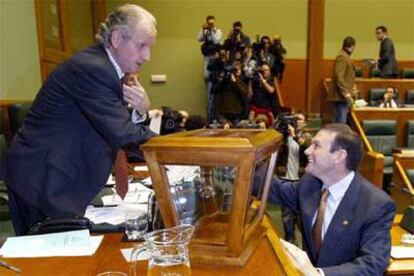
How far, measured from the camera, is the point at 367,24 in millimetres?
7887

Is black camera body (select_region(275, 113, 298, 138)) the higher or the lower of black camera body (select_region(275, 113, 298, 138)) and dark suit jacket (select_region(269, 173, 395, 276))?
the higher

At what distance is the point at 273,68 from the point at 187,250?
5.65 metres

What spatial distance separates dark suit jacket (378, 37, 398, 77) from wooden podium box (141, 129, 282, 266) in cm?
630

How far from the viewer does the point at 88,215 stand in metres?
1.37

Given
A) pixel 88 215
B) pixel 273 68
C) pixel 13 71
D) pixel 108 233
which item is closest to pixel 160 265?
pixel 108 233

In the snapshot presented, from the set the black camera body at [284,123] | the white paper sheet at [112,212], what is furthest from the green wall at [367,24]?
the white paper sheet at [112,212]

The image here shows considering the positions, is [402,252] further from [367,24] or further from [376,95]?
[367,24]

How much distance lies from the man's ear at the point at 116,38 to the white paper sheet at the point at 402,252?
1.38 m

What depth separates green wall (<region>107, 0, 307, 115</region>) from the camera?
25.1 feet

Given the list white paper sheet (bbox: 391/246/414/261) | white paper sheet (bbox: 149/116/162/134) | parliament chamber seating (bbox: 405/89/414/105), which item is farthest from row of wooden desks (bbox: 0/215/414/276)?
parliament chamber seating (bbox: 405/89/414/105)

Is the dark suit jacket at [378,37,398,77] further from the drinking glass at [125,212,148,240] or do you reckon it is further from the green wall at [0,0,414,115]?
the drinking glass at [125,212,148,240]

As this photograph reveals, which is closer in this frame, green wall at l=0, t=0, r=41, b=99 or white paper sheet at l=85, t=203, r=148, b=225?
white paper sheet at l=85, t=203, r=148, b=225

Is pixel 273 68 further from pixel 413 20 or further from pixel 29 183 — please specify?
pixel 29 183

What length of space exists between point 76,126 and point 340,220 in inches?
38.3
